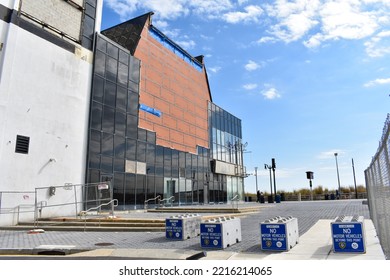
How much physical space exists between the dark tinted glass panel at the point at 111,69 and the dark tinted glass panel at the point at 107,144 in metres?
4.39

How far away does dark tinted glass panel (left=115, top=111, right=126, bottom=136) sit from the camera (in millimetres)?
23328

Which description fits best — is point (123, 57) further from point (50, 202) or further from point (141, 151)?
point (50, 202)

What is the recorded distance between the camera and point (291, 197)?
174 feet

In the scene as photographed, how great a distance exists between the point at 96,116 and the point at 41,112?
410 cm

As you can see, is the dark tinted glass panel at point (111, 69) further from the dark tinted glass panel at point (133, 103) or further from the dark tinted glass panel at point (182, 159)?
the dark tinted glass panel at point (182, 159)

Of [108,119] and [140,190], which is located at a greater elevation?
[108,119]

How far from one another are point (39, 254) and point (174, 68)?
86.8ft

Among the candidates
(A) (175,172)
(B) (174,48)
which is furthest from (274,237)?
(B) (174,48)

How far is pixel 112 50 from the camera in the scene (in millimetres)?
23938

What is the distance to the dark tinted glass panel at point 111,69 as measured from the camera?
76.1 ft

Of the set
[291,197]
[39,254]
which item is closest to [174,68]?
[39,254]

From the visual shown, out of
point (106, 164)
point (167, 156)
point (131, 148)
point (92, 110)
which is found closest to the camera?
point (92, 110)

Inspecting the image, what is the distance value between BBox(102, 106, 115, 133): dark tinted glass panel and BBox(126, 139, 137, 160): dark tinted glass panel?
205 centimetres

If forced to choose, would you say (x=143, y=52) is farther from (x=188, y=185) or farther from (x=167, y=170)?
(x=188, y=185)
